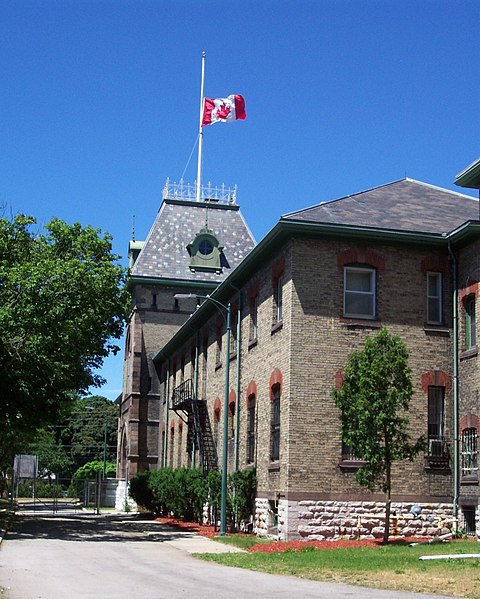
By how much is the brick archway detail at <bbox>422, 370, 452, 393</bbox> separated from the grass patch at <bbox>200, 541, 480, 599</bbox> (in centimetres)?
493

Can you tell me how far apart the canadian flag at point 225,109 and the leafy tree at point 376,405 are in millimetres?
32986

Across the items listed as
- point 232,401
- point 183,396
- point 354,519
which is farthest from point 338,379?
point 183,396

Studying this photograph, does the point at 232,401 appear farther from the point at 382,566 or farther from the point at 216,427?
the point at 382,566

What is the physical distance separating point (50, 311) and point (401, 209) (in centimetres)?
1131

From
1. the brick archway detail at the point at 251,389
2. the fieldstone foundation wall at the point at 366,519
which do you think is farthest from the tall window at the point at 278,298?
the fieldstone foundation wall at the point at 366,519

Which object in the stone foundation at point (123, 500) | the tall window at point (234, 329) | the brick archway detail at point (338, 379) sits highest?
the tall window at point (234, 329)

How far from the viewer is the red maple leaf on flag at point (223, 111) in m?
53.6

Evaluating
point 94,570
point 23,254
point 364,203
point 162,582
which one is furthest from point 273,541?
point 23,254

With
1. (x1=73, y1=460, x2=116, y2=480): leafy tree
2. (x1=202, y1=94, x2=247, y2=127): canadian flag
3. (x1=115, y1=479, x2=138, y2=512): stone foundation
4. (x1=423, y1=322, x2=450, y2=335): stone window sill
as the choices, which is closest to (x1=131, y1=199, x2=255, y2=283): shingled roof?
(x1=202, y1=94, x2=247, y2=127): canadian flag

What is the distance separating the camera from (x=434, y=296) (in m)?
26.5

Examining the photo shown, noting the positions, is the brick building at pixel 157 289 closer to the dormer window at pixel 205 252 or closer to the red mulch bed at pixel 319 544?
the dormer window at pixel 205 252

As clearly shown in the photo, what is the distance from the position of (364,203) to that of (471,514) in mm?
9815

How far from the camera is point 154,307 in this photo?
52188 mm

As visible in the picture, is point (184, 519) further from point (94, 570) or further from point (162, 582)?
point (162, 582)
